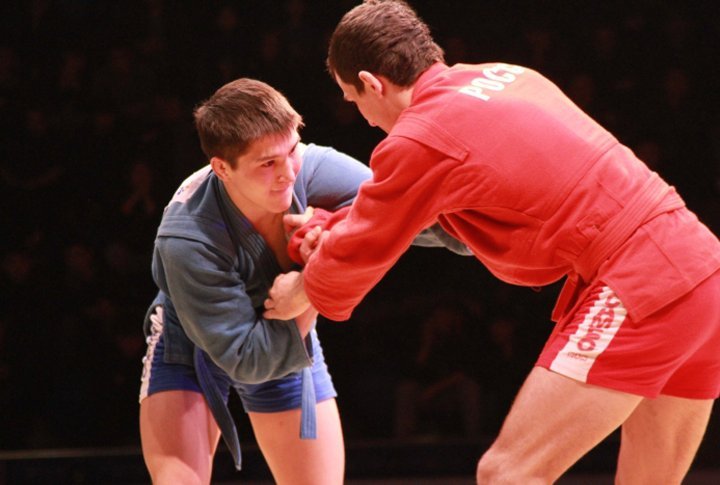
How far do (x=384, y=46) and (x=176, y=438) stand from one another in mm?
1039

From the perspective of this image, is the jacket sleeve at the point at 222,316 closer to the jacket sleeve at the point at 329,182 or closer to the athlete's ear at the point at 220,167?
the athlete's ear at the point at 220,167

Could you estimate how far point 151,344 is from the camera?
2623 mm

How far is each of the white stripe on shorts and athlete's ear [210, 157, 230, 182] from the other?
0.43m

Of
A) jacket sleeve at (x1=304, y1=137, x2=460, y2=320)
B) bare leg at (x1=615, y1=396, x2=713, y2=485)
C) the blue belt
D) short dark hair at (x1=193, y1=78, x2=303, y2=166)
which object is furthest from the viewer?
the blue belt

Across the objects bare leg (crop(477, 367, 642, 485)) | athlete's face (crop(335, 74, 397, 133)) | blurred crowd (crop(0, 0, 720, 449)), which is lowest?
blurred crowd (crop(0, 0, 720, 449))

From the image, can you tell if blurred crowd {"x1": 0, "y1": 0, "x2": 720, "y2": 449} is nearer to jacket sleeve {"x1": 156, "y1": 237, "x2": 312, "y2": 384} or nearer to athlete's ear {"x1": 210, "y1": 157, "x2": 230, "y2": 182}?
jacket sleeve {"x1": 156, "y1": 237, "x2": 312, "y2": 384}

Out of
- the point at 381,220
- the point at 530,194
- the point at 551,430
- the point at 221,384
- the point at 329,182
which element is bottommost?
the point at 221,384

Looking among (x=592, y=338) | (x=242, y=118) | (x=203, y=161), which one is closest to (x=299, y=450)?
(x=242, y=118)

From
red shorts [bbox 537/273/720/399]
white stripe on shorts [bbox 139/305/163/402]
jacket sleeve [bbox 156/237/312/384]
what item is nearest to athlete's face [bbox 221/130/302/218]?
jacket sleeve [bbox 156/237/312/384]

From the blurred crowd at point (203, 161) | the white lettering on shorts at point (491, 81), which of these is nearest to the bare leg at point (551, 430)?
the white lettering on shorts at point (491, 81)

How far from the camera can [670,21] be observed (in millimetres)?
5000

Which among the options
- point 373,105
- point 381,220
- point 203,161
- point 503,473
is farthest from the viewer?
point 203,161

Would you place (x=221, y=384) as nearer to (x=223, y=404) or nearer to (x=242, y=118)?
(x=223, y=404)

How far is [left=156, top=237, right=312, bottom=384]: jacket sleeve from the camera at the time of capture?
240 cm
